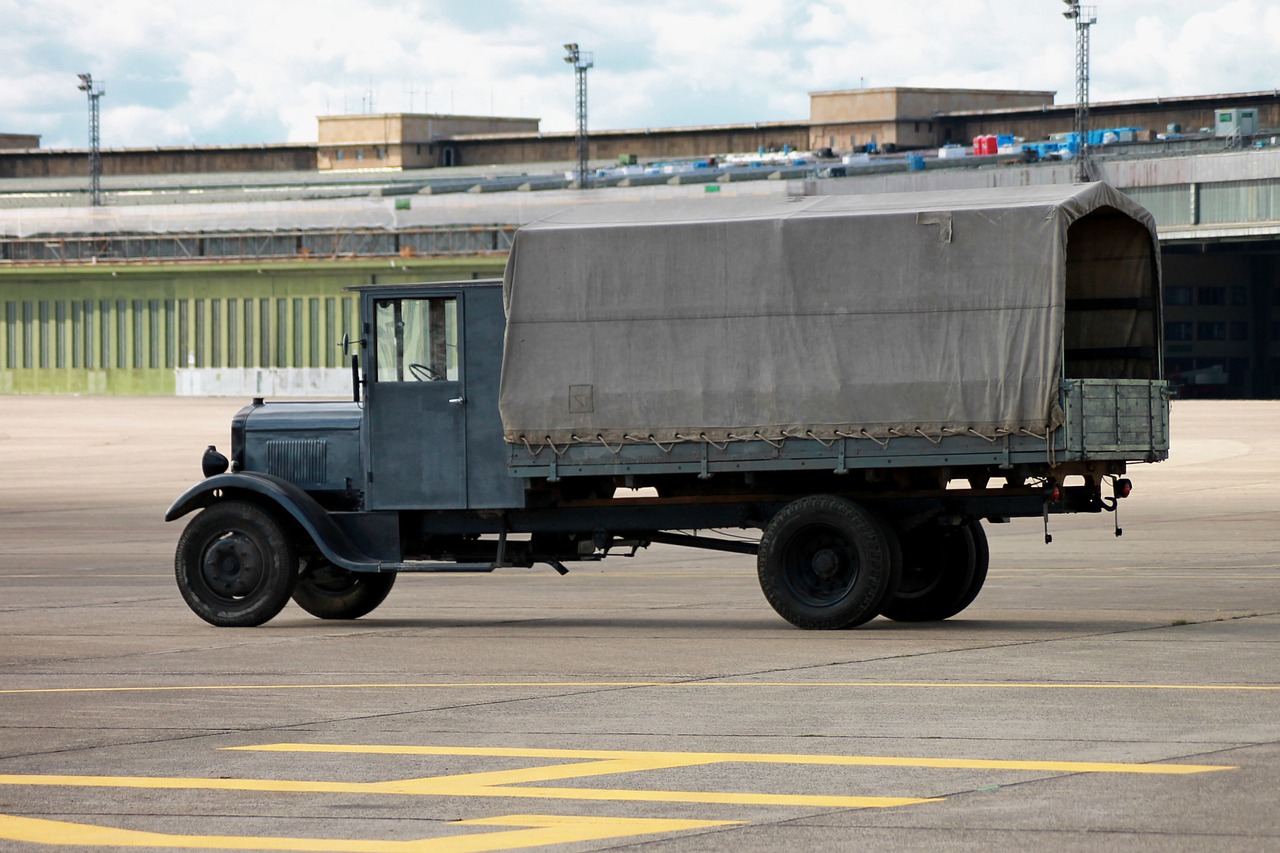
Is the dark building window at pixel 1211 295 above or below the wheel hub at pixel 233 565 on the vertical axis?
above

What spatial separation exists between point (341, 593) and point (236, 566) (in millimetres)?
1177

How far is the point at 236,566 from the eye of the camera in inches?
663

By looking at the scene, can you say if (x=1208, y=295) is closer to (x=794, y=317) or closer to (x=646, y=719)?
(x=794, y=317)

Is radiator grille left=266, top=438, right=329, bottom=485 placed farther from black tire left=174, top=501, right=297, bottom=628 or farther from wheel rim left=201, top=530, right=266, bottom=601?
wheel rim left=201, top=530, right=266, bottom=601

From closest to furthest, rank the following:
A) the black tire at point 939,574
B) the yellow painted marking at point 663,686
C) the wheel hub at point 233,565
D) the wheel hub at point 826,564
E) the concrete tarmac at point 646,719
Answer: the concrete tarmac at point 646,719 → the yellow painted marking at point 663,686 → the wheel hub at point 826,564 → the black tire at point 939,574 → the wheel hub at point 233,565

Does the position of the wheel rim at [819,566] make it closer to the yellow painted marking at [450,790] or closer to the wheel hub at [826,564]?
the wheel hub at [826,564]

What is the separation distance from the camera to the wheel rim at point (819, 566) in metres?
15.6

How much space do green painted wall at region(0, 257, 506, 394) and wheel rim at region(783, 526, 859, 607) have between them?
74660 millimetres

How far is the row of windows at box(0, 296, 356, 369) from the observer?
305 ft

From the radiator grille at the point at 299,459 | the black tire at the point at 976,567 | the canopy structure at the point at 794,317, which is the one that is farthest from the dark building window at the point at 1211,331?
the radiator grille at the point at 299,459

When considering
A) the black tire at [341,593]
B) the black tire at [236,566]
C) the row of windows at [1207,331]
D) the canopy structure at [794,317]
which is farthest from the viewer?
the row of windows at [1207,331]

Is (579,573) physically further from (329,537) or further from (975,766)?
(975,766)

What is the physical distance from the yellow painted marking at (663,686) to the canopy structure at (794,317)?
3.37 meters

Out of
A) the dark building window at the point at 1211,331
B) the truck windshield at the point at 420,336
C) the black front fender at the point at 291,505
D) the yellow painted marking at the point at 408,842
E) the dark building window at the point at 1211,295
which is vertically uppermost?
the dark building window at the point at 1211,295
